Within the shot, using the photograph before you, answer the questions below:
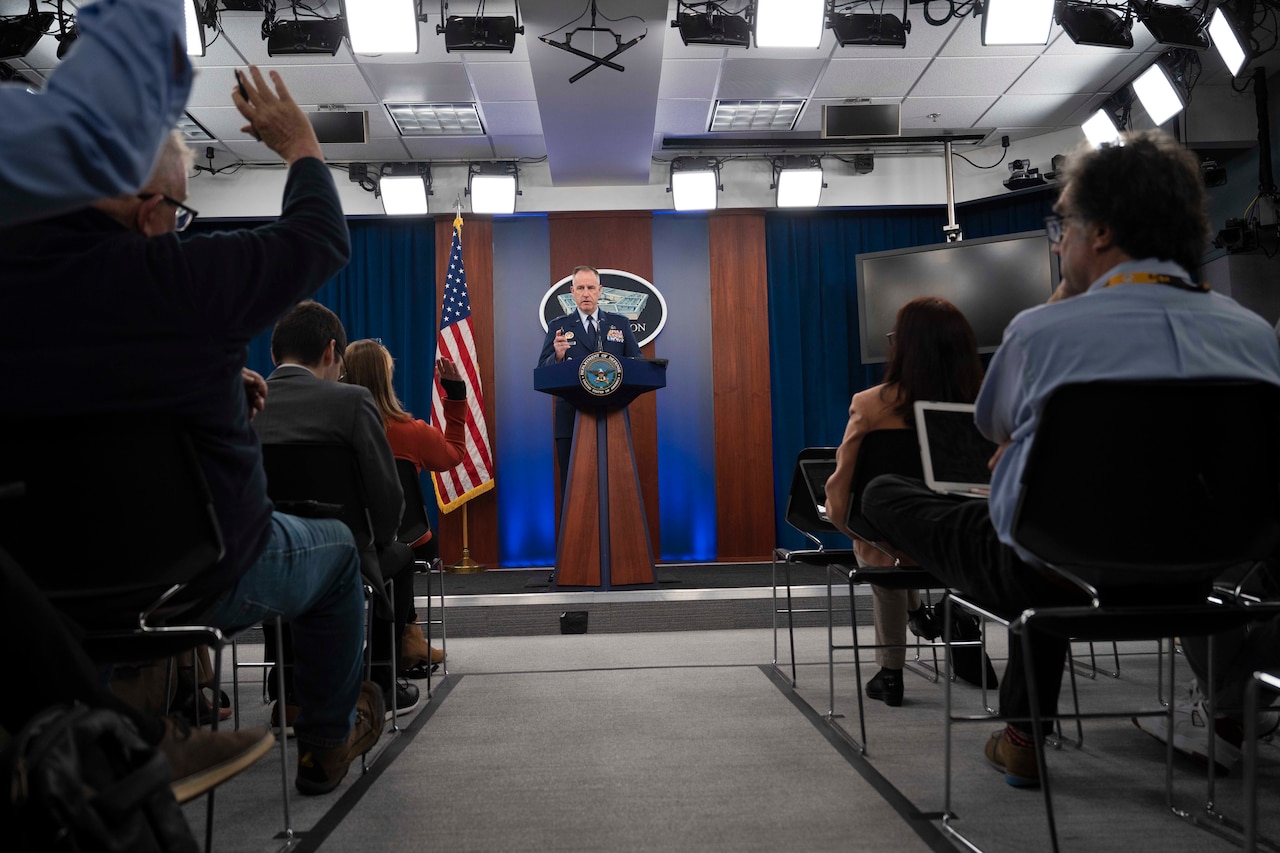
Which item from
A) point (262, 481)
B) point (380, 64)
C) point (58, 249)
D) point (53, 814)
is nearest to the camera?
point (53, 814)

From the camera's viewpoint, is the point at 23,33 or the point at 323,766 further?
the point at 23,33

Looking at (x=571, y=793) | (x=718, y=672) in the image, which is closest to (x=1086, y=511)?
(x=571, y=793)

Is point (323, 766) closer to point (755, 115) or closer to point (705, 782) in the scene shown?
point (705, 782)

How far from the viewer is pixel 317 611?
1.91 meters

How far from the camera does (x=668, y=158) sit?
24.5ft

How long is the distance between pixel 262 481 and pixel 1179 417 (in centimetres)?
143

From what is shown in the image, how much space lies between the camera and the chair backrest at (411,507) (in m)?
3.00

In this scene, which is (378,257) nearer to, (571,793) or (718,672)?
(718,672)

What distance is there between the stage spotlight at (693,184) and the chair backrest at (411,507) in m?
4.61

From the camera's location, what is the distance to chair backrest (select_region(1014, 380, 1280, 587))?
139cm

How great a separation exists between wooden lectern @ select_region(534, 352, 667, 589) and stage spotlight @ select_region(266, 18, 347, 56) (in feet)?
6.63

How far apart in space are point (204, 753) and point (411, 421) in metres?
2.21

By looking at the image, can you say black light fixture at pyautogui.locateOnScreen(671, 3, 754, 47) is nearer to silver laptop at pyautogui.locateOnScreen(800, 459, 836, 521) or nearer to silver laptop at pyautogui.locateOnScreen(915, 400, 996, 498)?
silver laptop at pyautogui.locateOnScreen(800, 459, 836, 521)

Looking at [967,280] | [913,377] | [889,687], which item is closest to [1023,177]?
[967,280]
